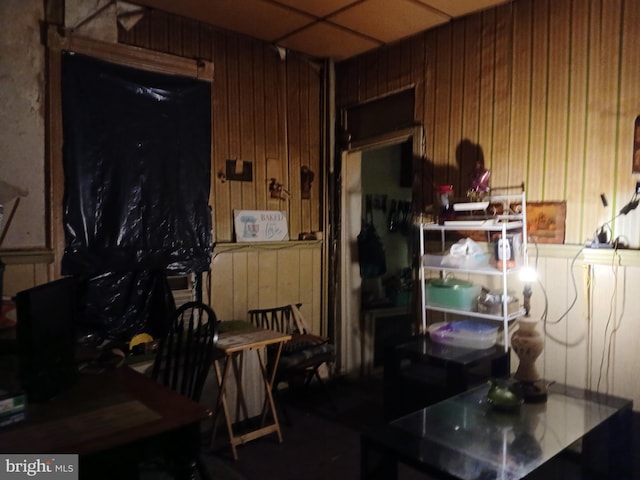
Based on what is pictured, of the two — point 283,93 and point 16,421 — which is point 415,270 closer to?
point 283,93

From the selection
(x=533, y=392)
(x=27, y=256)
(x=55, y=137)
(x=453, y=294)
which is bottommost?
(x=533, y=392)

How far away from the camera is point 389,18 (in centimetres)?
315

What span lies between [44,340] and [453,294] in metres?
2.26

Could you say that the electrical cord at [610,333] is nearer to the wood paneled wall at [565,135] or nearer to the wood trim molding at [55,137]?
the wood paneled wall at [565,135]

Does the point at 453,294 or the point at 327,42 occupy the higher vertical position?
the point at 327,42

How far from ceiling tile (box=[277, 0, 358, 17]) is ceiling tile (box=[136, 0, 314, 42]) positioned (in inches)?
3.2

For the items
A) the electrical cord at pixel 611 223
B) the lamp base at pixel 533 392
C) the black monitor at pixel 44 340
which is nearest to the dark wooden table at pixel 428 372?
the lamp base at pixel 533 392

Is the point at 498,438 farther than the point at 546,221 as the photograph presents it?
No

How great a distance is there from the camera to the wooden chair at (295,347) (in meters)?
3.15

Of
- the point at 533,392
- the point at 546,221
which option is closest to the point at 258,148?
the point at 546,221

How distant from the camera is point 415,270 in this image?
3.49 m

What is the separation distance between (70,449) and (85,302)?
169 centimetres

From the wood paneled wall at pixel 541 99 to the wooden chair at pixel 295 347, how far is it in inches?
53.2

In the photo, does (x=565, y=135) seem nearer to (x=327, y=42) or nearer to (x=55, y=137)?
(x=327, y=42)
